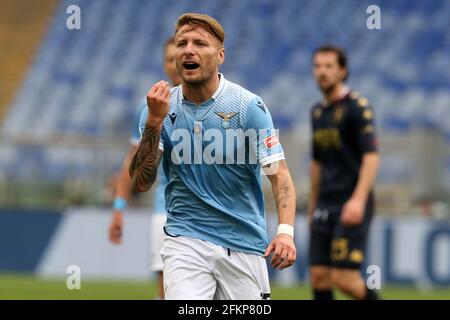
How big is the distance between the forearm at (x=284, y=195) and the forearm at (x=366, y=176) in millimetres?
2898

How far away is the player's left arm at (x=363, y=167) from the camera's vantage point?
8.34m

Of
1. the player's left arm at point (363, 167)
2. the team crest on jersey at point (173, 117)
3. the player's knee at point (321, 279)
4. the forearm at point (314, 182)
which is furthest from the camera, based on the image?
the forearm at point (314, 182)

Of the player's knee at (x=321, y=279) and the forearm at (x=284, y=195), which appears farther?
the player's knee at (x=321, y=279)

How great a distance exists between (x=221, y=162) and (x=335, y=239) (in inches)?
138

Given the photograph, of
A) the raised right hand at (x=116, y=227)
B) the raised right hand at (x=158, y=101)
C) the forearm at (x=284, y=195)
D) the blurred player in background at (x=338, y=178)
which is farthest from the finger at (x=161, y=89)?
the blurred player in background at (x=338, y=178)

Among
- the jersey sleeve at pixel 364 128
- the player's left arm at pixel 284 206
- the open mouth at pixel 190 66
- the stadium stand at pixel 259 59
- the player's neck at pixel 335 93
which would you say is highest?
the stadium stand at pixel 259 59

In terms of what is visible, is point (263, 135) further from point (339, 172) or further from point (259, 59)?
point (259, 59)

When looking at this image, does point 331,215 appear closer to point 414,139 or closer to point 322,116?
point 322,116

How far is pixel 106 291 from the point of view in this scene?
42.2 ft

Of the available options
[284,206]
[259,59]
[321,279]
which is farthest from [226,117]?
[259,59]

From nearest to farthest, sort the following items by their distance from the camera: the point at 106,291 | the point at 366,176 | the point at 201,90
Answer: the point at 201,90 < the point at 366,176 < the point at 106,291

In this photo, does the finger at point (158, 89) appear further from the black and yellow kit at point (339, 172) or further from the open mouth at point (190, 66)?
the black and yellow kit at point (339, 172)

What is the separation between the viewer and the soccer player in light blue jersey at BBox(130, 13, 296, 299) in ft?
18.4
